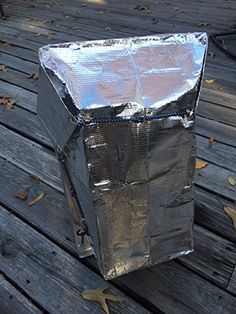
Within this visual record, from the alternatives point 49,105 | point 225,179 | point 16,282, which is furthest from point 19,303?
point 225,179

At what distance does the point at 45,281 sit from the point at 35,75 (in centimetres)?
181

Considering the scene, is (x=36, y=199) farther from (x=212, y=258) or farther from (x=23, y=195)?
(x=212, y=258)

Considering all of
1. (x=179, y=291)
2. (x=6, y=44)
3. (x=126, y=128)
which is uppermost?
(x=126, y=128)

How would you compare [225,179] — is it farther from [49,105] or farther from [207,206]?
[49,105]

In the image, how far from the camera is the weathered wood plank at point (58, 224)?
1.30 meters

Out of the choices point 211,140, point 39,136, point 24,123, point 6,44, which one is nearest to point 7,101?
point 24,123

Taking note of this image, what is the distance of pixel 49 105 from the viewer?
3.29ft

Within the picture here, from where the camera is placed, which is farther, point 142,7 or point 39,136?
point 142,7

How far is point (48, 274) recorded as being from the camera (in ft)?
4.30

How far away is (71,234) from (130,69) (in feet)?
2.55

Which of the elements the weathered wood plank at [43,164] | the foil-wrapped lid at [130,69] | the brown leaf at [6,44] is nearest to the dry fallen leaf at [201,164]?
the weathered wood plank at [43,164]

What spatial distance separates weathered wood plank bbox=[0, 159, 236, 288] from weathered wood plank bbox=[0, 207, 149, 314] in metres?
0.06

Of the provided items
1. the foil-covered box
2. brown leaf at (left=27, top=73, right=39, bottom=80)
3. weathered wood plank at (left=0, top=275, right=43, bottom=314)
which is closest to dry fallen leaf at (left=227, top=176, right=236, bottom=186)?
the foil-covered box

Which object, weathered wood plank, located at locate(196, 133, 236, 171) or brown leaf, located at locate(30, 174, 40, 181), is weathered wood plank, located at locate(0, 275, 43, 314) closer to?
brown leaf, located at locate(30, 174, 40, 181)
